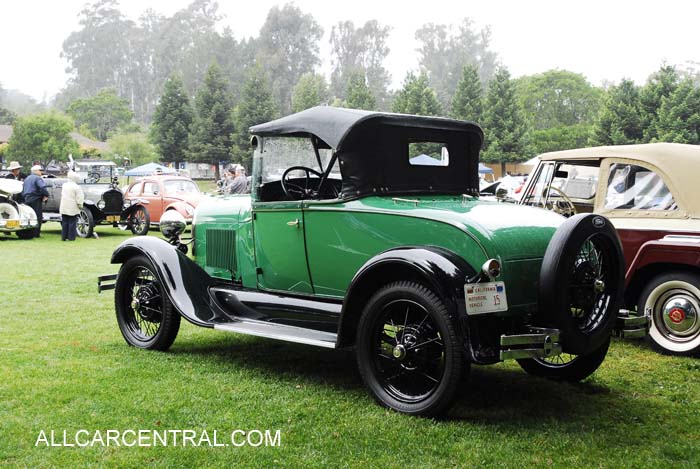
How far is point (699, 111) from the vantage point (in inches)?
1645

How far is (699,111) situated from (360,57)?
5820 cm

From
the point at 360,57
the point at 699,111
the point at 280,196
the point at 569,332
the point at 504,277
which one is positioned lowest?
the point at 569,332

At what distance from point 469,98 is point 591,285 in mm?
55627

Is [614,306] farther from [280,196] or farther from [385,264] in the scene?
[280,196]

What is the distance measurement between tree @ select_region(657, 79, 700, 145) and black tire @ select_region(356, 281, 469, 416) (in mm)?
40576

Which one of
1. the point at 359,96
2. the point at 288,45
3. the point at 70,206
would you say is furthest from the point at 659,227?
the point at 288,45

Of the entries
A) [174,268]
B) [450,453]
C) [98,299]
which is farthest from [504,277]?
[98,299]

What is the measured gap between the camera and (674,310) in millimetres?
6254

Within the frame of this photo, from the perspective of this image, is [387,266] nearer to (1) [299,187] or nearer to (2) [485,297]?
(2) [485,297]

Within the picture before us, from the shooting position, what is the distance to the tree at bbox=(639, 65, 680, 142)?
141ft

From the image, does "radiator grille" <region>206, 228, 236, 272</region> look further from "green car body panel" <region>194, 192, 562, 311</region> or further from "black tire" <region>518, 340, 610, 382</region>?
"black tire" <region>518, 340, 610, 382</region>

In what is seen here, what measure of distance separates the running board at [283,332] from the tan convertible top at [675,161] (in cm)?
374

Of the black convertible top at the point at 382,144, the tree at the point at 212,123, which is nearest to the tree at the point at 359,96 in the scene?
the tree at the point at 212,123

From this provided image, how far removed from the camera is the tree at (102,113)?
87.6 metres
